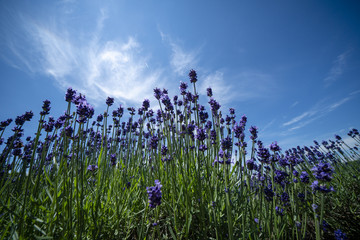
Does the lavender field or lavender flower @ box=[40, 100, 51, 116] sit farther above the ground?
lavender flower @ box=[40, 100, 51, 116]

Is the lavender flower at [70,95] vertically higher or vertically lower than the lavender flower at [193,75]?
lower

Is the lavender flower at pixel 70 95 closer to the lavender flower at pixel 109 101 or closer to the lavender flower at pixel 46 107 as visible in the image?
the lavender flower at pixel 46 107

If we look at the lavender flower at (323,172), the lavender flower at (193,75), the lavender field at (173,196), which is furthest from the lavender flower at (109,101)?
the lavender flower at (323,172)

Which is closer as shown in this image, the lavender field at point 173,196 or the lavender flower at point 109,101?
the lavender field at point 173,196

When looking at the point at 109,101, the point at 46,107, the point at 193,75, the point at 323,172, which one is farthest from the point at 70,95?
the point at 323,172

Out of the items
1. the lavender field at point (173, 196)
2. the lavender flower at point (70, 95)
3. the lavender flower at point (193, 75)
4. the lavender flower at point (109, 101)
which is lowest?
the lavender field at point (173, 196)

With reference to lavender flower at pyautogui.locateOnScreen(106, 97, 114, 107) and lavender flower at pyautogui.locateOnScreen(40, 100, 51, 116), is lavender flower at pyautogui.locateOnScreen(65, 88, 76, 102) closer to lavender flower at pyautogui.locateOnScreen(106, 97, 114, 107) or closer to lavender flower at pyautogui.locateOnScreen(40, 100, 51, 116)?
lavender flower at pyautogui.locateOnScreen(40, 100, 51, 116)

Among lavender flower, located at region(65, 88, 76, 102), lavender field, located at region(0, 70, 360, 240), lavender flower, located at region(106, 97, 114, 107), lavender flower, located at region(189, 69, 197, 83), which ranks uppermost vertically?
lavender flower, located at region(189, 69, 197, 83)

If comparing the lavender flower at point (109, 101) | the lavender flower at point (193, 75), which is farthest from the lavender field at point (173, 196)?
the lavender flower at point (109, 101)

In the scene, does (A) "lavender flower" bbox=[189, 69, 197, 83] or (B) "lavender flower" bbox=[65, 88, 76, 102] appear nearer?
(B) "lavender flower" bbox=[65, 88, 76, 102]

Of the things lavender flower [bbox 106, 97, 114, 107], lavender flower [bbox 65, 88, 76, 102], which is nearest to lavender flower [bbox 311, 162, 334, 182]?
lavender flower [bbox 65, 88, 76, 102]

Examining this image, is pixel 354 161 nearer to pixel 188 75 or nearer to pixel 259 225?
pixel 259 225

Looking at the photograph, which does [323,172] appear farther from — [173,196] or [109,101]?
[109,101]

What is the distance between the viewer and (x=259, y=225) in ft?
6.85
